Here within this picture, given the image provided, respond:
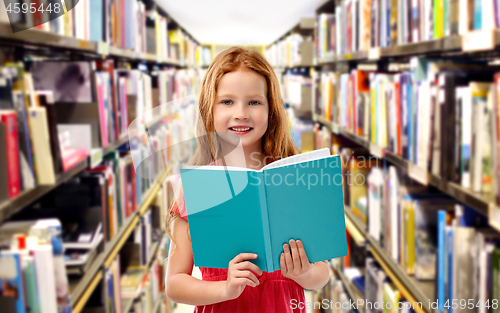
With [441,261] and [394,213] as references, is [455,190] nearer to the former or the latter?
[441,261]

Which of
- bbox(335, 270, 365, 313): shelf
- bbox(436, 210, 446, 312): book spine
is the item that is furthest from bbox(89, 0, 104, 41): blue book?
bbox(335, 270, 365, 313): shelf

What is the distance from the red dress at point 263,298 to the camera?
951mm

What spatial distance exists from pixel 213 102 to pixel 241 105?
0.07 m

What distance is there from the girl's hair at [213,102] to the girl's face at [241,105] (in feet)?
0.06

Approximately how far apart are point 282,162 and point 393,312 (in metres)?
1.09

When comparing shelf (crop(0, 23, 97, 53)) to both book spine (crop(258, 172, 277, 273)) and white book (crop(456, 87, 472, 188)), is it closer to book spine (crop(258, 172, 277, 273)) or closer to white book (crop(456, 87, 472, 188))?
book spine (crop(258, 172, 277, 273))

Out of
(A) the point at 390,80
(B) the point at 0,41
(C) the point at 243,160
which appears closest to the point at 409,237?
(A) the point at 390,80

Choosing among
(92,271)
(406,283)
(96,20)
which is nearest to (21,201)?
(92,271)

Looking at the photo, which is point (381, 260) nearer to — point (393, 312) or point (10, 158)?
point (393, 312)

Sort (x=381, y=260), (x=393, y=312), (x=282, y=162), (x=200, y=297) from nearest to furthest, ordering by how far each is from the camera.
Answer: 1. (x=282, y=162)
2. (x=200, y=297)
3. (x=393, y=312)
4. (x=381, y=260)

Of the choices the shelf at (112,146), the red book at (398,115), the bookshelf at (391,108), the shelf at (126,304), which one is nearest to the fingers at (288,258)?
the bookshelf at (391,108)

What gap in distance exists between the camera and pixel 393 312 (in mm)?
1525

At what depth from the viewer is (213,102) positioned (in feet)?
3.04

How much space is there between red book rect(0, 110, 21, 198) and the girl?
36 centimetres
